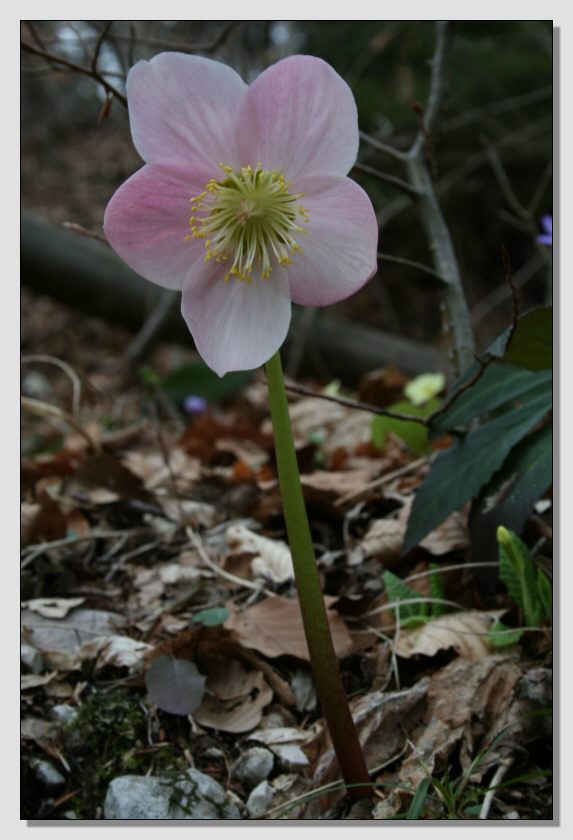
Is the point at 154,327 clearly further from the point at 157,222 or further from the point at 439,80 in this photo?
the point at 157,222

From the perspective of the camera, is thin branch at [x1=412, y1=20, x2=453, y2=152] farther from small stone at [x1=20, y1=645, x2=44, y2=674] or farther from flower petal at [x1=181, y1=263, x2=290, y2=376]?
small stone at [x1=20, y1=645, x2=44, y2=674]

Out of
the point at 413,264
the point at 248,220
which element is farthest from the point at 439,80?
the point at 248,220

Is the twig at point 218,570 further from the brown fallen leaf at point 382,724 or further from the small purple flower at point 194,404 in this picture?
the small purple flower at point 194,404

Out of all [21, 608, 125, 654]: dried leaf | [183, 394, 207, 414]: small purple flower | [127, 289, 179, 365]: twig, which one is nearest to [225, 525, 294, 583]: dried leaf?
[21, 608, 125, 654]: dried leaf

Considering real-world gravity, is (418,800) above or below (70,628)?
below

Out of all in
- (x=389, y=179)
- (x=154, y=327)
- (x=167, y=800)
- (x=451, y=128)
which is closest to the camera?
(x=167, y=800)
